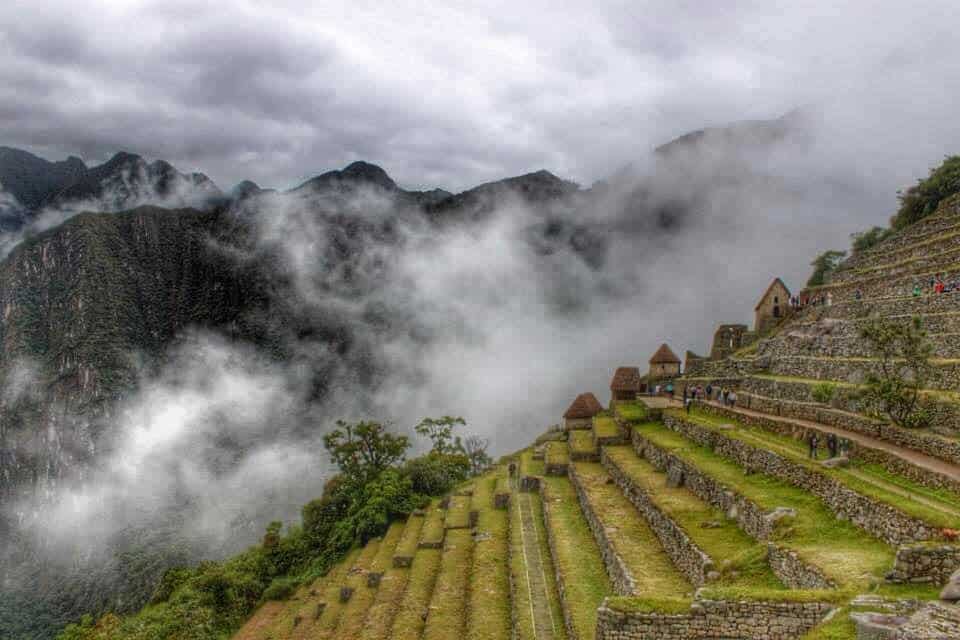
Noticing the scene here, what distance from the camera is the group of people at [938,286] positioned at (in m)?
19.5

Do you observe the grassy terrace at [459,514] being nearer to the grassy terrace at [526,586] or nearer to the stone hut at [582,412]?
the grassy terrace at [526,586]

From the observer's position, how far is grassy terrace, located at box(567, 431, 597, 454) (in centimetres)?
2562

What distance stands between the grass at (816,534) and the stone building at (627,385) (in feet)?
57.1

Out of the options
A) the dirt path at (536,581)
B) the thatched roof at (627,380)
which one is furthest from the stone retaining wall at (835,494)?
the thatched roof at (627,380)

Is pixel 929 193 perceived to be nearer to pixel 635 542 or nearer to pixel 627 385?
pixel 627 385

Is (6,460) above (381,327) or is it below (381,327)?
below

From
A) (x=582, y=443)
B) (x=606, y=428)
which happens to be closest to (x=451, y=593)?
(x=582, y=443)

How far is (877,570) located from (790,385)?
476 inches

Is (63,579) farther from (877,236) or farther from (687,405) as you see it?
(877,236)

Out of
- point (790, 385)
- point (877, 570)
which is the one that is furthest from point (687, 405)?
point (877, 570)

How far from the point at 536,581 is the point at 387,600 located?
22.9ft

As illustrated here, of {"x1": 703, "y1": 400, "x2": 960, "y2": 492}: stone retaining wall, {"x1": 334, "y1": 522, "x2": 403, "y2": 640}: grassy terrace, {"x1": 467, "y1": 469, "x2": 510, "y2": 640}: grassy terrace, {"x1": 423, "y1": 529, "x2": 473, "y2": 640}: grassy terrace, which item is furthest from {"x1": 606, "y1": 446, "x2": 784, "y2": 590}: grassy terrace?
{"x1": 334, "y1": 522, "x2": 403, "y2": 640}: grassy terrace

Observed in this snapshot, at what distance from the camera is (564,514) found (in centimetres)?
1984

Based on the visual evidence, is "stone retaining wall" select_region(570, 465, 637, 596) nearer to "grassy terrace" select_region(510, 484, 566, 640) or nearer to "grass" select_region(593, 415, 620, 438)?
"grassy terrace" select_region(510, 484, 566, 640)
